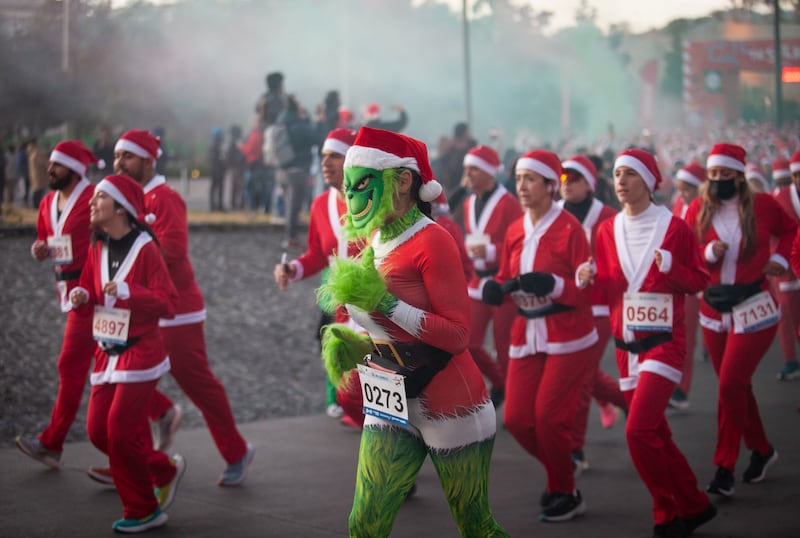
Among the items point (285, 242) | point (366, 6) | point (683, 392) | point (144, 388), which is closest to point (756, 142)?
point (285, 242)

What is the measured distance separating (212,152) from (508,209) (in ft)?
40.7

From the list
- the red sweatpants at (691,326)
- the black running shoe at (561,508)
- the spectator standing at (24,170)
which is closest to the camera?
the black running shoe at (561,508)

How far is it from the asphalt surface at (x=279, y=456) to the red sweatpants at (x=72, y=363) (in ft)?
1.54

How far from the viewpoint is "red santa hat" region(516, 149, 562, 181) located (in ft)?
23.9

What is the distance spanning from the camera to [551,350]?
683 centimetres

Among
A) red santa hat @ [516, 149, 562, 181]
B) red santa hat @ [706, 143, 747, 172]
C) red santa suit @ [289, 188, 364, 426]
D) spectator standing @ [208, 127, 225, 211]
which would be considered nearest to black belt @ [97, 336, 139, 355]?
red santa suit @ [289, 188, 364, 426]

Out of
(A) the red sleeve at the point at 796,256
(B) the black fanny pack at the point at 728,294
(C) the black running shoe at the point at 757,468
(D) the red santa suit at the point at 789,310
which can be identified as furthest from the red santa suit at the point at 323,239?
(D) the red santa suit at the point at 789,310

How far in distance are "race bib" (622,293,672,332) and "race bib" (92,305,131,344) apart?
2.79 metres

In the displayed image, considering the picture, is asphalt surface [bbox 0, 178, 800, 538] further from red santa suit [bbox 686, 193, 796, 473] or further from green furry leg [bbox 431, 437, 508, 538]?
green furry leg [bbox 431, 437, 508, 538]

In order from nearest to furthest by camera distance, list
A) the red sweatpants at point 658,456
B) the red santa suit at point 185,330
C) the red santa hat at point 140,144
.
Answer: the red sweatpants at point 658,456, the red santa suit at point 185,330, the red santa hat at point 140,144

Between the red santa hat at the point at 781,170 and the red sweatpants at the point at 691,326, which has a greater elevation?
the red santa hat at the point at 781,170

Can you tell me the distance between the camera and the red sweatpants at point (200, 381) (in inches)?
291

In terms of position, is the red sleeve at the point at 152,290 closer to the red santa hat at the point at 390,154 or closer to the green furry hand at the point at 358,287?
the red santa hat at the point at 390,154

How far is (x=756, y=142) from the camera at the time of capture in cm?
1834
